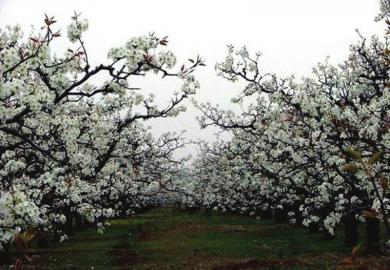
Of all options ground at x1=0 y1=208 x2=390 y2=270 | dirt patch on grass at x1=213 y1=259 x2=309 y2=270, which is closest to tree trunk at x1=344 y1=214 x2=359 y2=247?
ground at x1=0 y1=208 x2=390 y2=270

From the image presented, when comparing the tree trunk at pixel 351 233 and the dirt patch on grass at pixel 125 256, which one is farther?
the tree trunk at pixel 351 233

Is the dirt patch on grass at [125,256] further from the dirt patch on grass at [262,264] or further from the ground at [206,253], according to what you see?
the dirt patch on grass at [262,264]

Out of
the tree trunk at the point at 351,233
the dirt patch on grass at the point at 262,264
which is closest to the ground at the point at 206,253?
the dirt patch on grass at the point at 262,264

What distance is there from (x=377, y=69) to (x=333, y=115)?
6.48 m

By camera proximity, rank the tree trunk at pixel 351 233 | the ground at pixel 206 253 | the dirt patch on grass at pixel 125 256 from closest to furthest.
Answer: the ground at pixel 206 253, the dirt patch on grass at pixel 125 256, the tree trunk at pixel 351 233

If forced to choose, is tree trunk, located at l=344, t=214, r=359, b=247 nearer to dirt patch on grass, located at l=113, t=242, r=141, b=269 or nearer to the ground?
the ground

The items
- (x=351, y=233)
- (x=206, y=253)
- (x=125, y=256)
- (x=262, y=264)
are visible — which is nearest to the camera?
(x=262, y=264)

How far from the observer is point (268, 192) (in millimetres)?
40938

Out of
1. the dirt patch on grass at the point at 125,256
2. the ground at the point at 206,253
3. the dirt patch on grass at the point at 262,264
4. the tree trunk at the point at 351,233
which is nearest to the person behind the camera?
the dirt patch on grass at the point at 262,264

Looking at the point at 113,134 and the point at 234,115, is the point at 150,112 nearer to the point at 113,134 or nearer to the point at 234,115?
the point at 113,134

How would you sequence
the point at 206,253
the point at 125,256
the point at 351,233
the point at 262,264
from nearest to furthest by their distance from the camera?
the point at 262,264 < the point at 125,256 < the point at 206,253 < the point at 351,233

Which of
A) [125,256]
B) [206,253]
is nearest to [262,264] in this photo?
[206,253]

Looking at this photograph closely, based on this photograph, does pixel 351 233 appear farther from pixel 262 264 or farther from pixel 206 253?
pixel 262 264

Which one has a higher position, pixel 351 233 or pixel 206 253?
pixel 351 233
